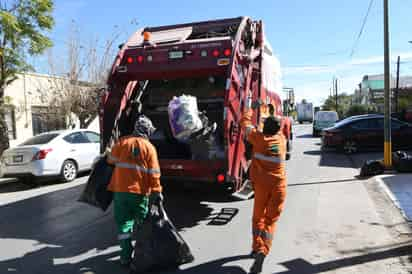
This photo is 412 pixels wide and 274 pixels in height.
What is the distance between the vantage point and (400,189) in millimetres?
7602

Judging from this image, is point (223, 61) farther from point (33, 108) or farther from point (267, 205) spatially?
point (33, 108)

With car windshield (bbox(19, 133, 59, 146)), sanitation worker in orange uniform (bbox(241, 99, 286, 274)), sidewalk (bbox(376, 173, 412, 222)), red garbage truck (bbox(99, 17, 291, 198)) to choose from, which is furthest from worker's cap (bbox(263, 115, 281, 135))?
car windshield (bbox(19, 133, 59, 146))

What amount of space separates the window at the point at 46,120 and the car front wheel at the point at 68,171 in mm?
6338

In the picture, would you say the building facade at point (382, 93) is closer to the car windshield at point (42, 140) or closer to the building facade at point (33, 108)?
the building facade at point (33, 108)

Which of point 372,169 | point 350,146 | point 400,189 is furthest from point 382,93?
point 400,189

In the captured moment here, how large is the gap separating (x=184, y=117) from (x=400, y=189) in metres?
4.98

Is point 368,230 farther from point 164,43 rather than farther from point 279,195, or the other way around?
point 164,43

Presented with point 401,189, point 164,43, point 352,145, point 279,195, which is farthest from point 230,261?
point 352,145

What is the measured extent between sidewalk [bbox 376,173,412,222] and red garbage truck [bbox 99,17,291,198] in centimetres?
267

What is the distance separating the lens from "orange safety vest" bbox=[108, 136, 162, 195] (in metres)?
4.01

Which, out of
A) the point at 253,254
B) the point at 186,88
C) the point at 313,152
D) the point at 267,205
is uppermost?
the point at 186,88

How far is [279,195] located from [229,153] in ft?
4.08

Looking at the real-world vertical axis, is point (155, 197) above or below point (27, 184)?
above

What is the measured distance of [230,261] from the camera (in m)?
4.29
